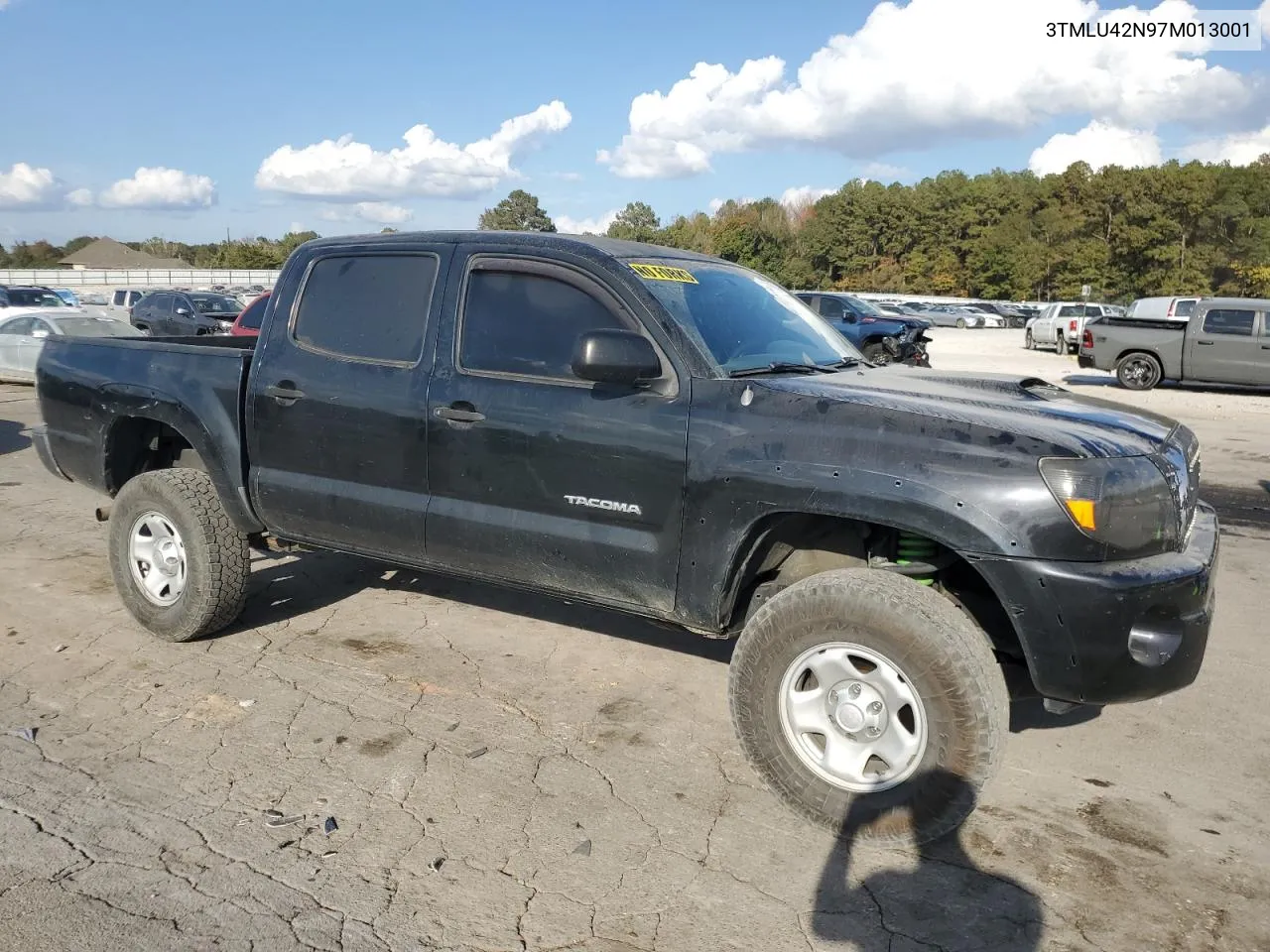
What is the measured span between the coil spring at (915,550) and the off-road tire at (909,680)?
226 mm

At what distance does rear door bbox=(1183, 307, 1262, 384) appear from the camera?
1798cm

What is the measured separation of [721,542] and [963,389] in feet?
3.66

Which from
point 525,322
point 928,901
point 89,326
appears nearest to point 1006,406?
point 928,901

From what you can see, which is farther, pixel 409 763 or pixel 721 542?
pixel 409 763

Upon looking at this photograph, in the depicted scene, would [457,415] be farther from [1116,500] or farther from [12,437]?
[12,437]

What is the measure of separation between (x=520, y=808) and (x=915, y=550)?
1631 mm

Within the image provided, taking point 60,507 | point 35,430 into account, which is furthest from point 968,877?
point 60,507

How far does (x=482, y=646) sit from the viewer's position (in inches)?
199

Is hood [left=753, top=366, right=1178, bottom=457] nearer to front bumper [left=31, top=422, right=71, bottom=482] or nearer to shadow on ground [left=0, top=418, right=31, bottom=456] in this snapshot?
front bumper [left=31, top=422, right=71, bottom=482]

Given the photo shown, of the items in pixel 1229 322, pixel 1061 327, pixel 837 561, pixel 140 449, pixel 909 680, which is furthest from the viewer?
pixel 1061 327

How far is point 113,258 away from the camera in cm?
10569

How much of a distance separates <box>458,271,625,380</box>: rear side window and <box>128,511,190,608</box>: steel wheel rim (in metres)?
1.96

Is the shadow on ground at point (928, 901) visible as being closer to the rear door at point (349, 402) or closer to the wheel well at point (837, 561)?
the wheel well at point (837, 561)

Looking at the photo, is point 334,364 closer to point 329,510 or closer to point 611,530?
point 329,510
